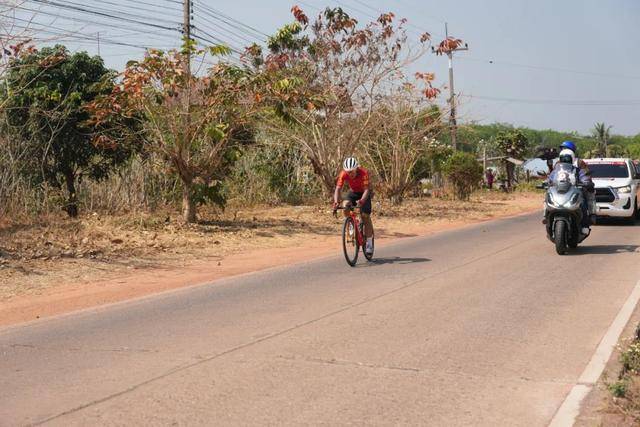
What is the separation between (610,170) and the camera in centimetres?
2012

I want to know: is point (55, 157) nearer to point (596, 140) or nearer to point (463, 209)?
point (463, 209)

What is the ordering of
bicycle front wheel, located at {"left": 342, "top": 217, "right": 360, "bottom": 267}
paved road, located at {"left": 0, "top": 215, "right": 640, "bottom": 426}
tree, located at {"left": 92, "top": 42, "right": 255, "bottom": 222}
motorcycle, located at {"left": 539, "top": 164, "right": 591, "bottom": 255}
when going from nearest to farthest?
paved road, located at {"left": 0, "top": 215, "right": 640, "bottom": 426} → bicycle front wheel, located at {"left": 342, "top": 217, "right": 360, "bottom": 267} → motorcycle, located at {"left": 539, "top": 164, "right": 591, "bottom": 255} → tree, located at {"left": 92, "top": 42, "right": 255, "bottom": 222}

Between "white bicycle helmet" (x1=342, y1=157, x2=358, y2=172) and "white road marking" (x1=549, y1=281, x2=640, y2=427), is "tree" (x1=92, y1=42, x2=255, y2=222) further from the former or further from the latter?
"white road marking" (x1=549, y1=281, x2=640, y2=427)

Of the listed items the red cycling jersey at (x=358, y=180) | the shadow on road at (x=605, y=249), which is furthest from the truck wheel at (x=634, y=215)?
the red cycling jersey at (x=358, y=180)

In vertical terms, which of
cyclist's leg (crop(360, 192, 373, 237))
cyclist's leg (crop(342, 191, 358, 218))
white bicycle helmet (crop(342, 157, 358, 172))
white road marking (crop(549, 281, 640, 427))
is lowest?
white road marking (crop(549, 281, 640, 427))

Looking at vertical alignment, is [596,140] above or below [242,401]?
above

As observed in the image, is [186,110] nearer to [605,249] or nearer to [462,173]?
[605,249]

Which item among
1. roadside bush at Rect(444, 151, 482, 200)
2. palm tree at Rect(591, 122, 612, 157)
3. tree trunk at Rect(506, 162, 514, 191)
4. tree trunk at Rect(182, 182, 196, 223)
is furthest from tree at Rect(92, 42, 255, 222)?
palm tree at Rect(591, 122, 612, 157)

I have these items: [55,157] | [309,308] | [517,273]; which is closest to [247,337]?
[309,308]

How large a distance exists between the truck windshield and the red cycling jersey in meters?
10.1

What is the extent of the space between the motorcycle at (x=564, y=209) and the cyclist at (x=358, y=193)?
330 cm

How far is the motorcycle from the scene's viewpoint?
12961 mm

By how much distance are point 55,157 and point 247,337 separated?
11186 millimetres

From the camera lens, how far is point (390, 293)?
955cm
